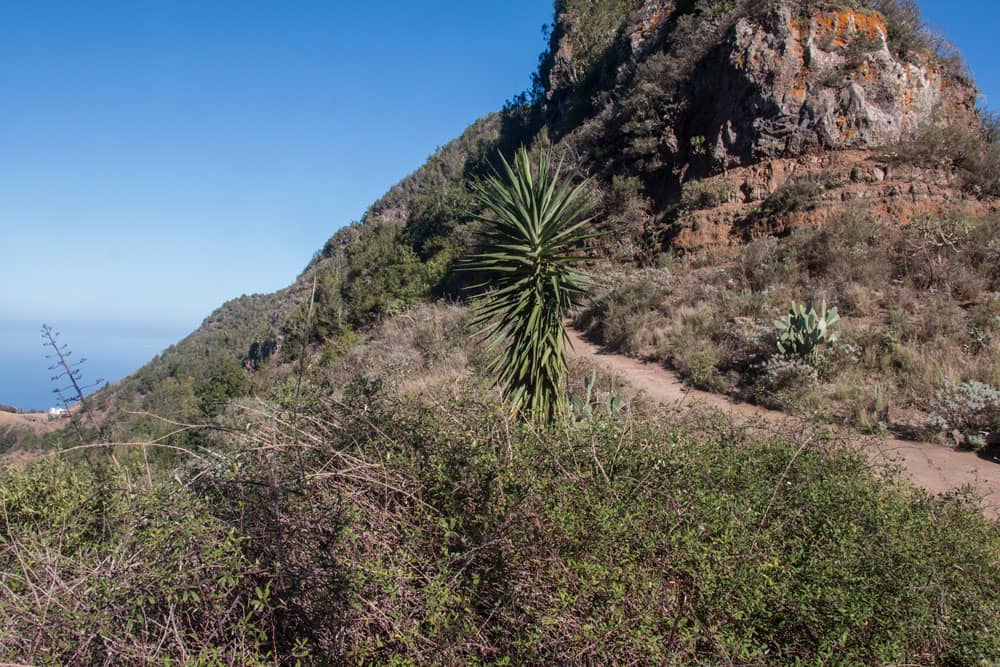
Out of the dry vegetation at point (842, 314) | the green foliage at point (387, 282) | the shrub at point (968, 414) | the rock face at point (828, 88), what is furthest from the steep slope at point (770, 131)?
the shrub at point (968, 414)

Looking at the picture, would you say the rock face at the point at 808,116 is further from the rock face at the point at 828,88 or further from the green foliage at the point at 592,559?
the green foliage at the point at 592,559

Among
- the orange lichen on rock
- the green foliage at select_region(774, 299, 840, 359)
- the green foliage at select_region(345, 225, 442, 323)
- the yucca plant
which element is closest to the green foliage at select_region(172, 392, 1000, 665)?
the yucca plant

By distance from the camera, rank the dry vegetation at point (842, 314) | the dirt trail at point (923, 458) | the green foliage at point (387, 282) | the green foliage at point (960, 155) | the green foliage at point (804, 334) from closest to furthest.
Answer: the dirt trail at point (923, 458), the dry vegetation at point (842, 314), the green foliage at point (804, 334), the green foliage at point (960, 155), the green foliage at point (387, 282)

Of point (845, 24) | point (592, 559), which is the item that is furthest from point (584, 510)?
point (845, 24)

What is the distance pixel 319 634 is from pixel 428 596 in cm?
60

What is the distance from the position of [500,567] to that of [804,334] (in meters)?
7.02

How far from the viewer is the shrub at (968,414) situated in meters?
6.02

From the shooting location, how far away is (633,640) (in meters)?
2.21

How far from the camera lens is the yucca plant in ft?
17.4

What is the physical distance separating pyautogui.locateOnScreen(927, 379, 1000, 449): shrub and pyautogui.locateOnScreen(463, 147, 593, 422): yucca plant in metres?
4.41

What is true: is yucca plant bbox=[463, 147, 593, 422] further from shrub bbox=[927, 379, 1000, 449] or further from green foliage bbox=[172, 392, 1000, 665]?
shrub bbox=[927, 379, 1000, 449]

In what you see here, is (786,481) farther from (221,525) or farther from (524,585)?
(221,525)

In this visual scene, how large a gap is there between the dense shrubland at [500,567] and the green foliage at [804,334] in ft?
15.6

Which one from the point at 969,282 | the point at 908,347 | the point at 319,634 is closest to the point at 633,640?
the point at 319,634
